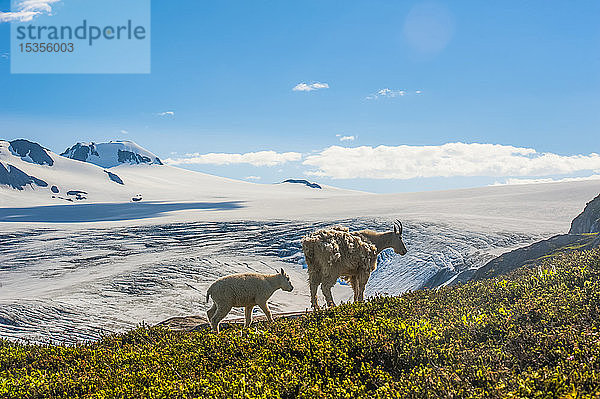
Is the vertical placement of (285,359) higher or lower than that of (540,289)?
lower

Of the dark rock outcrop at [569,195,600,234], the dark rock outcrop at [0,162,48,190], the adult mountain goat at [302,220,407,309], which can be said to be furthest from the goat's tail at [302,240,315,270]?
the dark rock outcrop at [0,162,48,190]

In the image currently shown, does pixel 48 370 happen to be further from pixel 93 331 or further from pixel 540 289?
pixel 93 331

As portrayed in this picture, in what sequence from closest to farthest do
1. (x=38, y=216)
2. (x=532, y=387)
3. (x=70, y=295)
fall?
(x=532, y=387) → (x=70, y=295) → (x=38, y=216)

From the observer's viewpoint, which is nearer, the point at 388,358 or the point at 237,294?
the point at 388,358

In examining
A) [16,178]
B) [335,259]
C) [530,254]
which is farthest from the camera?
[16,178]

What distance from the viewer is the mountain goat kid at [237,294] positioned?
1365 centimetres

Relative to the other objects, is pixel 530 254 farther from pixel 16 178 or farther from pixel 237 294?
pixel 16 178

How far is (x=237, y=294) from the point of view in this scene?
13.9m

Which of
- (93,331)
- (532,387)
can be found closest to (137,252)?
(93,331)

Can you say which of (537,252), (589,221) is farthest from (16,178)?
(537,252)

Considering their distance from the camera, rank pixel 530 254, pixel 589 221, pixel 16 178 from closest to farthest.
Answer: pixel 530 254, pixel 589 221, pixel 16 178

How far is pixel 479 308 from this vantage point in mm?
8094

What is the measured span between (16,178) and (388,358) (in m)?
208

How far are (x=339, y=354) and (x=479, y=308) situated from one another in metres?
2.98
